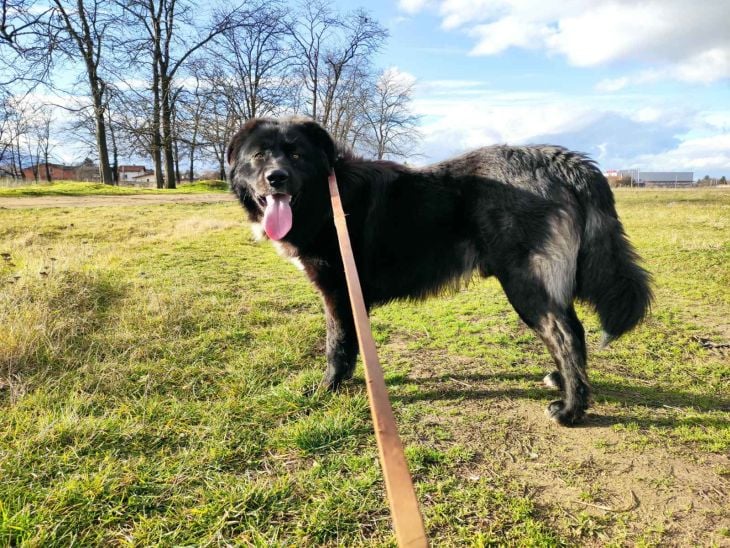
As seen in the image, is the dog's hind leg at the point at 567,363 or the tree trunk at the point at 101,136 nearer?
the dog's hind leg at the point at 567,363

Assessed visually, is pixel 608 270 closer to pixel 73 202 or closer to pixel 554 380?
pixel 554 380

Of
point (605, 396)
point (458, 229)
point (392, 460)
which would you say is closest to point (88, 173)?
point (458, 229)

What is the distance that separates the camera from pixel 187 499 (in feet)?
6.43

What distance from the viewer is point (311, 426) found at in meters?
2.51

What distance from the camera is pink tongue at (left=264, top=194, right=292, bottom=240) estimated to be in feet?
9.80

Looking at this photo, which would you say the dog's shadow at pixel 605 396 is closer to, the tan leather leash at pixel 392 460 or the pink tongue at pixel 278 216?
the pink tongue at pixel 278 216

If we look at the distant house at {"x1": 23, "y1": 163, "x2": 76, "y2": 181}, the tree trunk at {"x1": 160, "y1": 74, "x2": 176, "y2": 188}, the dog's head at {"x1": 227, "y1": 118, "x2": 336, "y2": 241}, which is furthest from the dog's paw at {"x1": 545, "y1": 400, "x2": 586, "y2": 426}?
the distant house at {"x1": 23, "y1": 163, "x2": 76, "y2": 181}

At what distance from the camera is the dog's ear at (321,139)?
3361 mm

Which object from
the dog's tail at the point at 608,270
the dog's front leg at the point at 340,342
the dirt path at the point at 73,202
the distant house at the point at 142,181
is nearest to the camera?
the dog's tail at the point at 608,270

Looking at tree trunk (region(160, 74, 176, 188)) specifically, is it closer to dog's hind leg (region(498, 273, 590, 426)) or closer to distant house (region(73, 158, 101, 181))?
dog's hind leg (region(498, 273, 590, 426))

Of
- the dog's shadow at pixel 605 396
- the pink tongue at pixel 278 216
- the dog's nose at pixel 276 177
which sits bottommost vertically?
the dog's shadow at pixel 605 396

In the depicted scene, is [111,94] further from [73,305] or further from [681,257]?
[681,257]

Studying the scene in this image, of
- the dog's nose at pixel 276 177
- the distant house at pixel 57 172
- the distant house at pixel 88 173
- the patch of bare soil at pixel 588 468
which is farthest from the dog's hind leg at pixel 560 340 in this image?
the distant house at pixel 57 172

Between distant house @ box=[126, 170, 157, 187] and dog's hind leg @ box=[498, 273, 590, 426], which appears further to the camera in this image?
distant house @ box=[126, 170, 157, 187]
